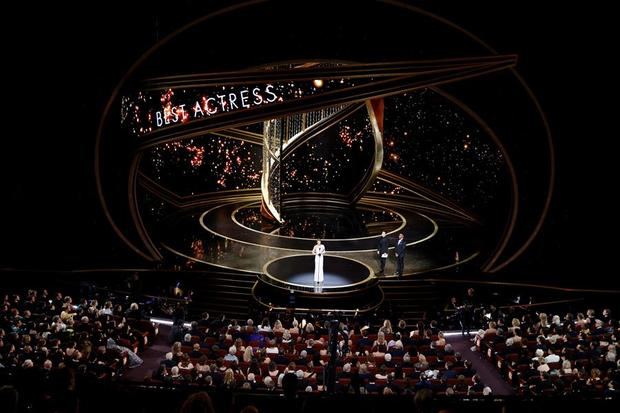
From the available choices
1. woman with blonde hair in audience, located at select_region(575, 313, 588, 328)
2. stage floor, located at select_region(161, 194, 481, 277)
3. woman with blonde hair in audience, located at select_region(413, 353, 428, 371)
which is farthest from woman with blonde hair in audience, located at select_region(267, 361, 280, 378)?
woman with blonde hair in audience, located at select_region(575, 313, 588, 328)

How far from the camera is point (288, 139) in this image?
24734mm

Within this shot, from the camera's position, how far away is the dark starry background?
58.5ft

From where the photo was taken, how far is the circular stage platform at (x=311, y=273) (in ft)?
56.8

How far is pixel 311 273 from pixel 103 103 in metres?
6.77

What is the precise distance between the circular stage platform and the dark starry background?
12.3ft

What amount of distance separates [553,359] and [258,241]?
32.6ft

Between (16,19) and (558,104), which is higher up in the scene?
(16,19)

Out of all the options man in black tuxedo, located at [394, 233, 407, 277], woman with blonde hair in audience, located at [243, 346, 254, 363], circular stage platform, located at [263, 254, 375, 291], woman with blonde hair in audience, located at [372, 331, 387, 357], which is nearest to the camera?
woman with blonde hair in audience, located at [243, 346, 254, 363]

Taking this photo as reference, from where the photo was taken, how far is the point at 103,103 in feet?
58.5

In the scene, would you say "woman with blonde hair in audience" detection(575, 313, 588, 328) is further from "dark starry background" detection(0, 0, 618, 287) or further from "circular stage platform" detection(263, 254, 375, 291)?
"circular stage platform" detection(263, 254, 375, 291)

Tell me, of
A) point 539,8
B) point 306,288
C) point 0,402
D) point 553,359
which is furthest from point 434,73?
point 0,402

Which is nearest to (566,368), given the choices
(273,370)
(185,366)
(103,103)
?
(273,370)

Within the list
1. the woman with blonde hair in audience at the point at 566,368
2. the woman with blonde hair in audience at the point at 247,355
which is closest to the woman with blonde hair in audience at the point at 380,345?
the woman with blonde hair in audience at the point at 247,355

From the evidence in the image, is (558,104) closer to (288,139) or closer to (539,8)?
(539,8)
